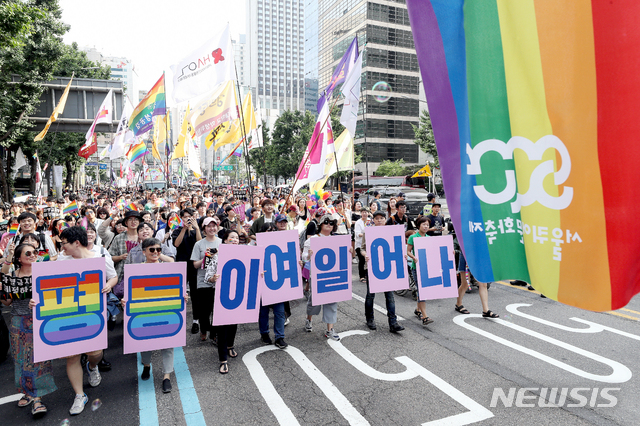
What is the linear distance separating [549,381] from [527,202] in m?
3.83

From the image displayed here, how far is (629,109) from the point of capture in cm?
135

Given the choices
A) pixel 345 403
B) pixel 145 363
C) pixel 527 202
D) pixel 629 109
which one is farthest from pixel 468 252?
pixel 145 363

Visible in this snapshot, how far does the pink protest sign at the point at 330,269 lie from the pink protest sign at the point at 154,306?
196cm

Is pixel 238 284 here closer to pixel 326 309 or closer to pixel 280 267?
pixel 280 267

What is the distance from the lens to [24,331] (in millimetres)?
3922

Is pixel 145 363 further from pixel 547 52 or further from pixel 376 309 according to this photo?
pixel 547 52

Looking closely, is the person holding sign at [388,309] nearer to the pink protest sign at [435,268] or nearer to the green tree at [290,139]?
the pink protest sign at [435,268]

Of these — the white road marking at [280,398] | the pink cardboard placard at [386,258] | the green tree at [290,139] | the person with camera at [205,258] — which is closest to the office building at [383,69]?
the green tree at [290,139]

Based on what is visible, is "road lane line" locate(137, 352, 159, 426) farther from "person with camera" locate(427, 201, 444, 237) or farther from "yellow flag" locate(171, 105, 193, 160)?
"yellow flag" locate(171, 105, 193, 160)

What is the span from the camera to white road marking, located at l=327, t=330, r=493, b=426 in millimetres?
3711

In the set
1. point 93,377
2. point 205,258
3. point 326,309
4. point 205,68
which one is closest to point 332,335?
point 326,309

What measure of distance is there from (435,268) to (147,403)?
442cm

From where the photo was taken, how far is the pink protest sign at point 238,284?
489cm

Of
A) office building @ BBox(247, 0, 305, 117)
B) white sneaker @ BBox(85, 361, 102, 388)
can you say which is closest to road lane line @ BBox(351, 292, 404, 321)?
white sneaker @ BBox(85, 361, 102, 388)
